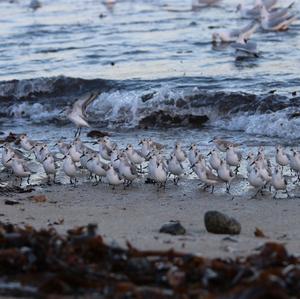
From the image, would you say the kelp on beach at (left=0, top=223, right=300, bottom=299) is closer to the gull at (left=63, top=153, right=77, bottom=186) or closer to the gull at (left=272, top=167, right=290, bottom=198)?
the gull at (left=272, top=167, right=290, bottom=198)

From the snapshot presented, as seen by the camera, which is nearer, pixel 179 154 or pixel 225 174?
pixel 225 174

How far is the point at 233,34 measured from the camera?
21.0 meters

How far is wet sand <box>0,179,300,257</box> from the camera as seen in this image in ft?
20.7

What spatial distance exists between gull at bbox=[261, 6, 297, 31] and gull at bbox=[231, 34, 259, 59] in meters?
2.57

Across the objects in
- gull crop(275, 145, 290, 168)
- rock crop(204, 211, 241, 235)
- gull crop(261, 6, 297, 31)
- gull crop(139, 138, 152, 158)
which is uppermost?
rock crop(204, 211, 241, 235)

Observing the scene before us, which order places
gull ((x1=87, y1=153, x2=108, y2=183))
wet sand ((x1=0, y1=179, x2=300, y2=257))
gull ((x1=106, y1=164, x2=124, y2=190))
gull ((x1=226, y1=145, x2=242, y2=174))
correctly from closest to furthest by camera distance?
wet sand ((x1=0, y1=179, x2=300, y2=257)) → gull ((x1=106, y1=164, x2=124, y2=190)) → gull ((x1=87, y1=153, x2=108, y2=183)) → gull ((x1=226, y1=145, x2=242, y2=174))

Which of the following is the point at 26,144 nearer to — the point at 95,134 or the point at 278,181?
the point at 95,134

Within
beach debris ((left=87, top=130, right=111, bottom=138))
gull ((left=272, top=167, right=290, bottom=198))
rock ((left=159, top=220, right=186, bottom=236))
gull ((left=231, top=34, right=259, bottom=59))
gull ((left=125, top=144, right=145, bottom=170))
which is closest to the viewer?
rock ((left=159, top=220, right=186, bottom=236))

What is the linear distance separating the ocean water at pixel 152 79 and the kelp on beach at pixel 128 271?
23.7 ft

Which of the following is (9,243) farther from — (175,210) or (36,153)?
(36,153)

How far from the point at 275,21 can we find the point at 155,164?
12.6 meters

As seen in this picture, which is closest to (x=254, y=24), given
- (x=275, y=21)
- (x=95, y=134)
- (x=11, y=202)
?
(x=275, y=21)

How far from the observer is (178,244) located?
6.11m

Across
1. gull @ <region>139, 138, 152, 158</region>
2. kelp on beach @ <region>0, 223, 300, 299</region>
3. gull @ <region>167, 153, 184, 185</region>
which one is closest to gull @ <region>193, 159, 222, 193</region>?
gull @ <region>167, 153, 184, 185</region>
